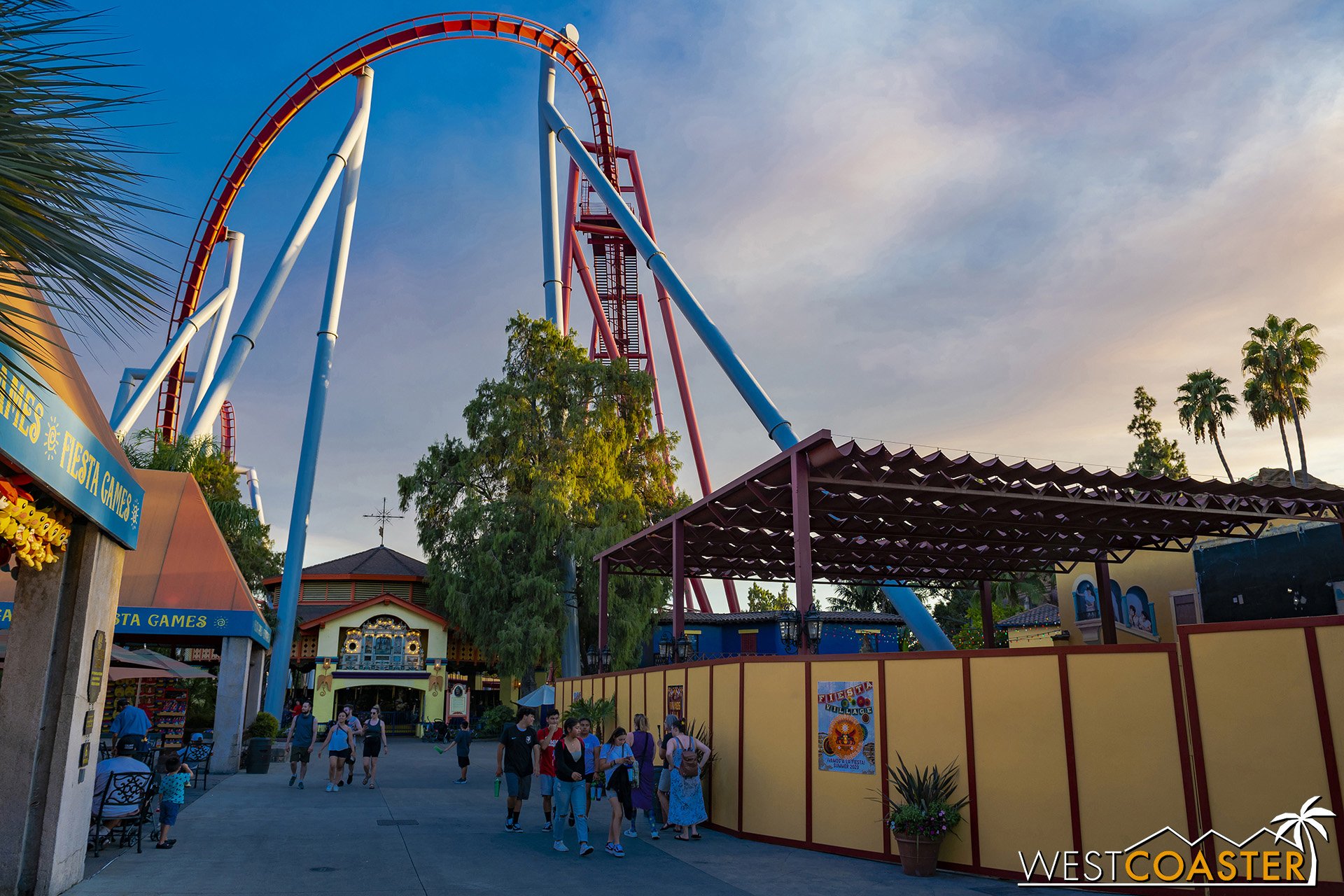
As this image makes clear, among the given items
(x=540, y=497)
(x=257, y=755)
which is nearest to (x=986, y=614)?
(x=540, y=497)

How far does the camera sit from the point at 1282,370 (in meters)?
37.2

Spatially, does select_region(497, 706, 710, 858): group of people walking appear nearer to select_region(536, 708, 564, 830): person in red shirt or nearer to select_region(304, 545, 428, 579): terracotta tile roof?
select_region(536, 708, 564, 830): person in red shirt

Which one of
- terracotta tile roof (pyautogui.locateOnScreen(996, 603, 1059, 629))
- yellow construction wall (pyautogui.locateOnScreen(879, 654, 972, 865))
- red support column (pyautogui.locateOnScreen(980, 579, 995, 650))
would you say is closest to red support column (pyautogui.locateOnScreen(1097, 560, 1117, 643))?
red support column (pyautogui.locateOnScreen(980, 579, 995, 650))

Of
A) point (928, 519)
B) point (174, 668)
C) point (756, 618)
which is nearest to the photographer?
point (174, 668)

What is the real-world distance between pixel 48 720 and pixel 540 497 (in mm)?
23228

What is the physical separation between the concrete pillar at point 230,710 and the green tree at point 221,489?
12.3m

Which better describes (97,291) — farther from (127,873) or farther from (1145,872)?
(1145,872)

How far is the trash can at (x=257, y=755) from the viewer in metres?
19.9

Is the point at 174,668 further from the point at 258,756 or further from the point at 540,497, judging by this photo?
the point at 540,497

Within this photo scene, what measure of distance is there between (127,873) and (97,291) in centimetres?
780

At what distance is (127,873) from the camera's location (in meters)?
8.88

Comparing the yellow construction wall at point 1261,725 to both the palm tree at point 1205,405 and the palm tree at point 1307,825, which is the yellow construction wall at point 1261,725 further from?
the palm tree at point 1205,405

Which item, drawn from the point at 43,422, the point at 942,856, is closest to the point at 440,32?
the point at 43,422

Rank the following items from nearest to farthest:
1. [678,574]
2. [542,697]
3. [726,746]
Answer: [726,746] → [678,574] → [542,697]
